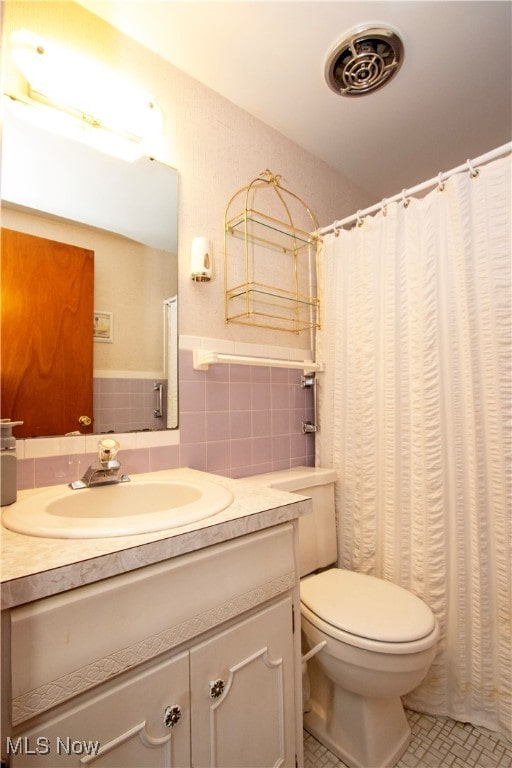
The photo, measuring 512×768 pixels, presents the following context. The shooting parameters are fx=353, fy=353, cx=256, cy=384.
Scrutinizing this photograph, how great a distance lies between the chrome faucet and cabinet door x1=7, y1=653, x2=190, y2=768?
477mm

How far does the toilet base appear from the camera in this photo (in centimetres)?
103

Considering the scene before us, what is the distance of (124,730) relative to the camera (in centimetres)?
61

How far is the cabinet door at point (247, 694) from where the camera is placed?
0.71 meters

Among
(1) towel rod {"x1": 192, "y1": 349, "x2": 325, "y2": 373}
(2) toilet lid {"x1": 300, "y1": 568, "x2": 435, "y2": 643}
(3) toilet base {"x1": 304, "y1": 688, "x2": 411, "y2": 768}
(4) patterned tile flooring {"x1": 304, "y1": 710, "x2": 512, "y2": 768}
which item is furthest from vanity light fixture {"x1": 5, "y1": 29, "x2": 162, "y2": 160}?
(4) patterned tile flooring {"x1": 304, "y1": 710, "x2": 512, "y2": 768}

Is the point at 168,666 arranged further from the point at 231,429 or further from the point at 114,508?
the point at 231,429

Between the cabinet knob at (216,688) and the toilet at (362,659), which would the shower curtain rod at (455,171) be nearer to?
the toilet at (362,659)

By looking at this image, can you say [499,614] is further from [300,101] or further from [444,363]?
[300,101]

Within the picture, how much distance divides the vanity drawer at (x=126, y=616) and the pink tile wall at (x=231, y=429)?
535 mm

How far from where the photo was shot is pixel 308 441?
67.0 inches

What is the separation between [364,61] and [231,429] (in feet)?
4.83

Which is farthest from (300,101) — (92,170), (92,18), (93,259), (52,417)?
(52,417)

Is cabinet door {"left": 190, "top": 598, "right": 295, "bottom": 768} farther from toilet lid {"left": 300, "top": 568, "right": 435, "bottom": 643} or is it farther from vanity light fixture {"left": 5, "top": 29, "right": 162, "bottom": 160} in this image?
vanity light fixture {"left": 5, "top": 29, "right": 162, "bottom": 160}

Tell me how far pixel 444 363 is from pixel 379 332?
11.4 inches

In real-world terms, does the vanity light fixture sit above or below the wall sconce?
above
